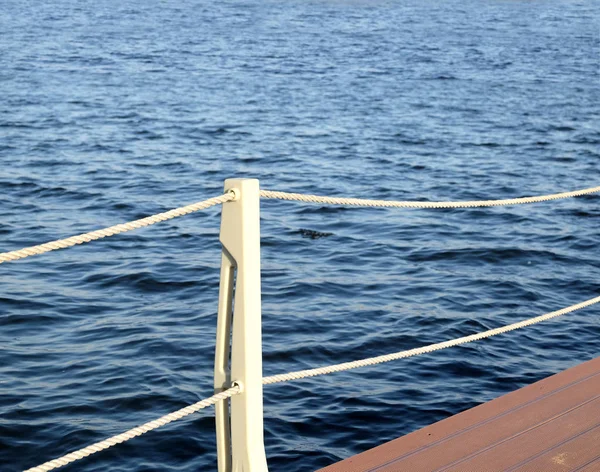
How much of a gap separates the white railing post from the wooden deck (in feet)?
2.11

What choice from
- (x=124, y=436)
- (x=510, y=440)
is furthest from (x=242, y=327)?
(x=510, y=440)

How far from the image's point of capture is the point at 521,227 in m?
12.1

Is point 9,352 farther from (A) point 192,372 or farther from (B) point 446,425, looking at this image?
(B) point 446,425

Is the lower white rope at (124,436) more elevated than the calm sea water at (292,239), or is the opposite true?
the calm sea water at (292,239)

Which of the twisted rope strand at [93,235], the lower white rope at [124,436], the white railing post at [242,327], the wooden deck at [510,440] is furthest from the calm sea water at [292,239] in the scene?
the twisted rope strand at [93,235]

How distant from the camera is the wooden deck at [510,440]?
3.88 metres

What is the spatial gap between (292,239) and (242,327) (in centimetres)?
822

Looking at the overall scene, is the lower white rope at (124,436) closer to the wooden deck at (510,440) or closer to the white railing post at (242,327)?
the white railing post at (242,327)

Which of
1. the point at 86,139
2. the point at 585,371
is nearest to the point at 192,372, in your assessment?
the point at 585,371

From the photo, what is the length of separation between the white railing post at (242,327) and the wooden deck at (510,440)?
642 mm

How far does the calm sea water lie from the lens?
7.03 meters

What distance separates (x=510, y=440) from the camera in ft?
13.5

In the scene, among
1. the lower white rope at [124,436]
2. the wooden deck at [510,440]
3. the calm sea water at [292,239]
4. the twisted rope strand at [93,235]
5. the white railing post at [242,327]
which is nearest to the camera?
the twisted rope strand at [93,235]

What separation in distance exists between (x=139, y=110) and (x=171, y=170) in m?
4.89
